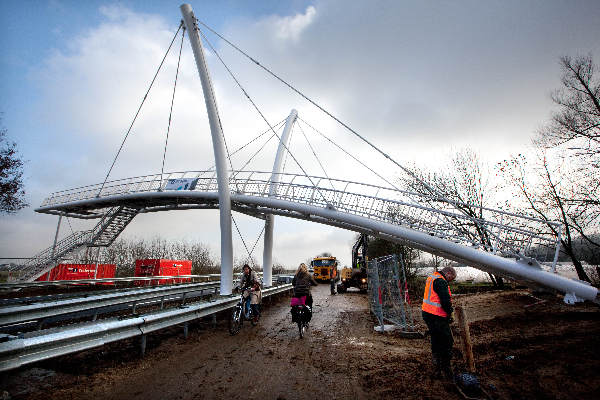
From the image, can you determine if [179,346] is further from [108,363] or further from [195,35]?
[195,35]

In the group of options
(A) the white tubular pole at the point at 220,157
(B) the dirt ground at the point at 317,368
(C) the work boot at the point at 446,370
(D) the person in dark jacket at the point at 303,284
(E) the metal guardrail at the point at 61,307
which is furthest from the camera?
(A) the white tubular pole at the point at 220,157

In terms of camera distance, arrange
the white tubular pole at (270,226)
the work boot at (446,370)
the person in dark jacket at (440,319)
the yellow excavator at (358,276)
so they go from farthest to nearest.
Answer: the yellow excavator at (358,276) < the white tubular pole at (270,226) < the person in dark jacket at (440,319) < the work boot at (446,370)

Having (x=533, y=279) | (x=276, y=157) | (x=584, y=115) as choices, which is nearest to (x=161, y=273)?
(x=276, y=157)

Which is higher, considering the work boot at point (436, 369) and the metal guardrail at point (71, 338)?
the metal guardrail at point (71, 338)

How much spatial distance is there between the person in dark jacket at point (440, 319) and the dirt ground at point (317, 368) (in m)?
0.34

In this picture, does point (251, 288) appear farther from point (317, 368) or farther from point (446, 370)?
point (446, 370)

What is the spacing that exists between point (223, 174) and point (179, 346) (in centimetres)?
676

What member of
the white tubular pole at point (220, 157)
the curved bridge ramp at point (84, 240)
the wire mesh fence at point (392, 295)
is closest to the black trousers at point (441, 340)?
the wire mesh fence at point (392, 295)

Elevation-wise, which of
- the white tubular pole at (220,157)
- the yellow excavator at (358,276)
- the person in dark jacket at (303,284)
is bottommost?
the yellow excavator at (358,276)

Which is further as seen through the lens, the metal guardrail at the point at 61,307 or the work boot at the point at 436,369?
the metal guardrail at the point at 61,307

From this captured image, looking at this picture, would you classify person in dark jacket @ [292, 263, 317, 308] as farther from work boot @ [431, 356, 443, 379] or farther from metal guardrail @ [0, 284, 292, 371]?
work boot @ [431, 356, 443, 379]

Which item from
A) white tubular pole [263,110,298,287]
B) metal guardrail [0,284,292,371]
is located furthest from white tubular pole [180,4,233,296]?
metal guardrail [0,284,292,371]

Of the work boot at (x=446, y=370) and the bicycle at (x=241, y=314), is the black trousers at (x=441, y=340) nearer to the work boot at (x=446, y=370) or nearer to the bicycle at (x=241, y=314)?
the work boot at (x=446, y=370)

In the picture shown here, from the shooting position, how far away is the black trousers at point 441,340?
469 centimetres
